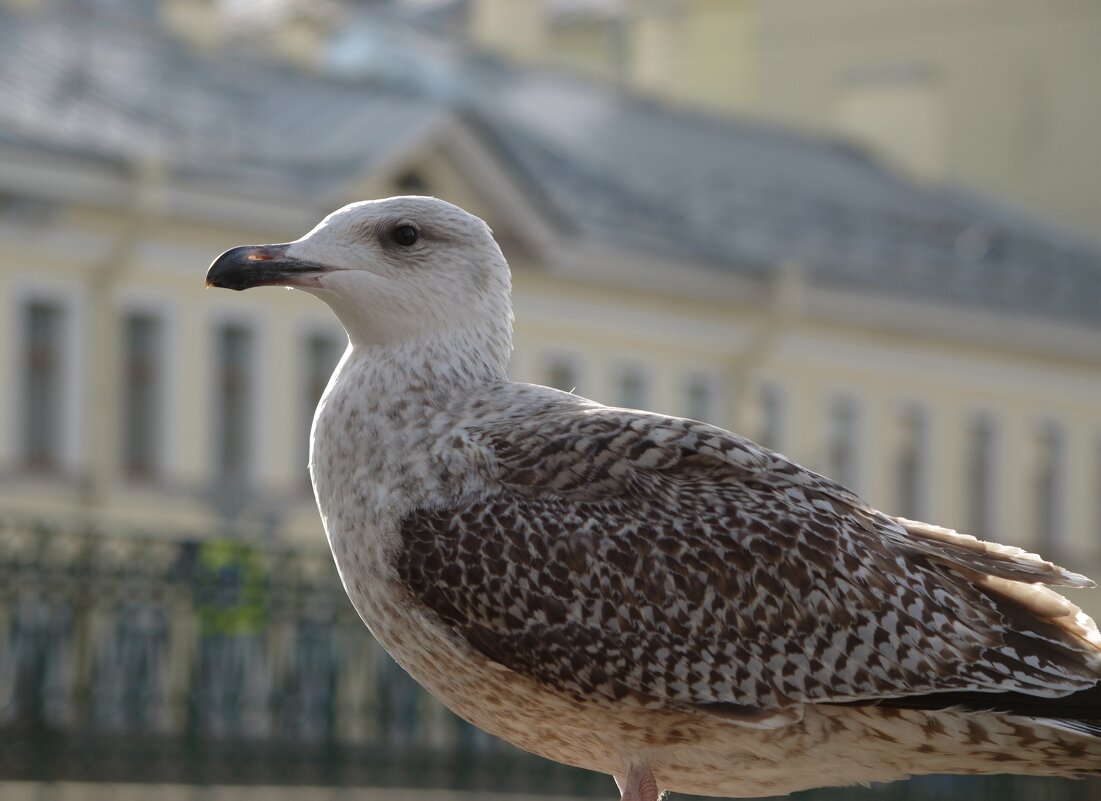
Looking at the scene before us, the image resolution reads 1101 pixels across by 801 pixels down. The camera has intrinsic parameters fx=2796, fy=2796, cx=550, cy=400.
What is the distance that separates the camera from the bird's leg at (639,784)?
479 cm

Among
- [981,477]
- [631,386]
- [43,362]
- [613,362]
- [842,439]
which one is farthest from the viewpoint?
[981,477]

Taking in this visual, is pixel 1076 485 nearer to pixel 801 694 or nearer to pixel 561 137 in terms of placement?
pixel 561 137

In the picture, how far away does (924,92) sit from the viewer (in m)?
42.8

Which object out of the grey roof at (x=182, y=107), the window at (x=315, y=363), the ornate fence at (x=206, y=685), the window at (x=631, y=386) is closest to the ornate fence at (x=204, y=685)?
the ornate fence at (x=206, y=685)

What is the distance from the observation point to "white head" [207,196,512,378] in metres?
5.05

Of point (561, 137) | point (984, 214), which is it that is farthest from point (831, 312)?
point (984, 214)

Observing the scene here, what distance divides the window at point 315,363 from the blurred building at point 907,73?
11260mm

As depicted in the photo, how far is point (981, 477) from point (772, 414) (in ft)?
15.4

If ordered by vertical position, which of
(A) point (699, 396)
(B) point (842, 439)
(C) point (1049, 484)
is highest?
(A) point (699, 396)

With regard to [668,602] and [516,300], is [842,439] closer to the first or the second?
[516,300]

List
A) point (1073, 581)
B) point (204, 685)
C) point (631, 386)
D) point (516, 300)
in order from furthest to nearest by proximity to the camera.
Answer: point (631, 386) → point (516, 300) → point (204, 685) → point (1073, 581)

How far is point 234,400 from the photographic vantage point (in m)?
29.7

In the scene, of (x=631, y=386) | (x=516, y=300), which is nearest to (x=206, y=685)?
(x=516, y=300)

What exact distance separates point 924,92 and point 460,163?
45.9ft
